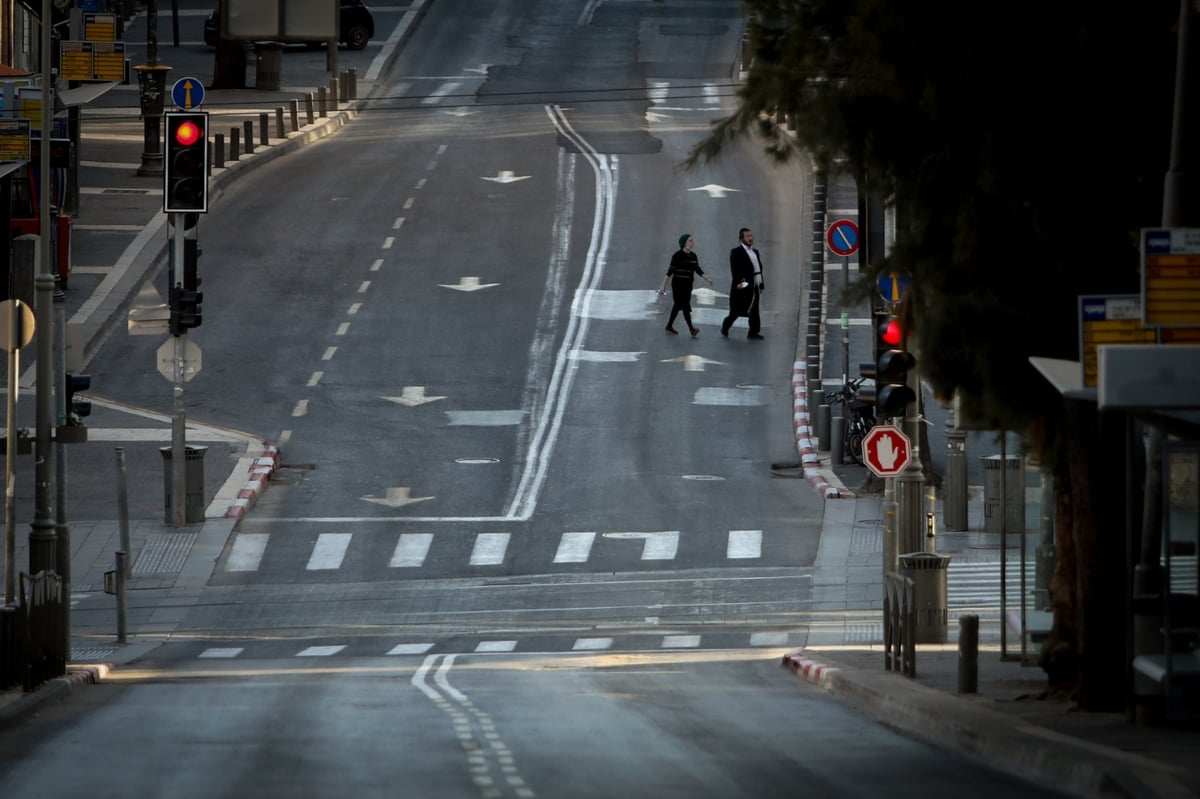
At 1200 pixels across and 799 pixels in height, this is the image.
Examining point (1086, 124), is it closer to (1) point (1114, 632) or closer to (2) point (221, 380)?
(1) point (1114, 632)

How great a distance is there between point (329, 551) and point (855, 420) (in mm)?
8993

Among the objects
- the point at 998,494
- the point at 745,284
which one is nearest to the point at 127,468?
the point at 745,284

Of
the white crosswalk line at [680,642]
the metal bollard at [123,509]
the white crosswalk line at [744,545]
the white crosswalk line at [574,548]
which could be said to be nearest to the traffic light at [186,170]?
the metal bollard at [123,509]

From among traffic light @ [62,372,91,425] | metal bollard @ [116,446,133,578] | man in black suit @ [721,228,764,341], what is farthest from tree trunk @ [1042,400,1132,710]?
man in black suit @ [721,228,764,341]

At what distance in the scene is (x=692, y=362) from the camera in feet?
123

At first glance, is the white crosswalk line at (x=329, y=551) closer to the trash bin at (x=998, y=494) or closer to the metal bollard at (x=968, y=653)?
the trash bin at (x=998, y=494)

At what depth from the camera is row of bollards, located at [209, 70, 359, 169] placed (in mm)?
52844

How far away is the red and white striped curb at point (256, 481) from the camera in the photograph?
29.7 metres

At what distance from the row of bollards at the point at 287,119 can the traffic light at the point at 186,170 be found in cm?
2274

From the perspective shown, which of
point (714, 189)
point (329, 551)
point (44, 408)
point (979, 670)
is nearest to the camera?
point (979, 670)

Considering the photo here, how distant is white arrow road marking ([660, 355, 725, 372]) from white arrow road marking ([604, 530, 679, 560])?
8.66 meters

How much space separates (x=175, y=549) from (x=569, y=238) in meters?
19.6

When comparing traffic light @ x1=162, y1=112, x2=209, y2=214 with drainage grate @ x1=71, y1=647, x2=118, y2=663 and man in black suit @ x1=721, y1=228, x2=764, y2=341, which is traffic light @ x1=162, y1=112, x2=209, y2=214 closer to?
drainage grate @ x1=71, y1=647, x2=118, y2=663

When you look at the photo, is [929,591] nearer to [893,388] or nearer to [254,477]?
[893,388]
